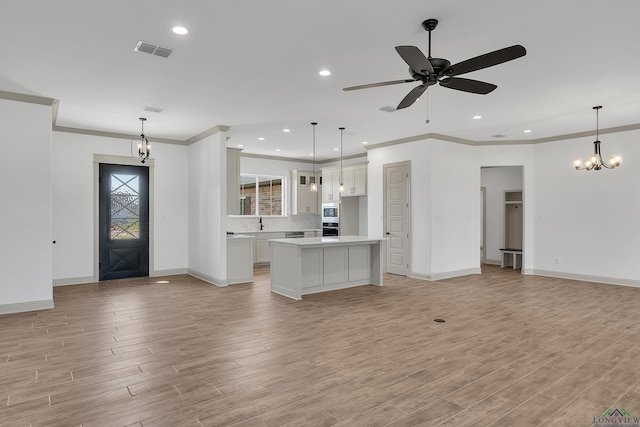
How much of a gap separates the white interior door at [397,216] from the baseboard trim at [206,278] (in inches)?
142

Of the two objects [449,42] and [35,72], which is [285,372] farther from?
[35,72]

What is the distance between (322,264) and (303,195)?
454 cm

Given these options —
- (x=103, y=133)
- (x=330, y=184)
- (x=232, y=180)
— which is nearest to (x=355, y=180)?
(x=330, y=184)

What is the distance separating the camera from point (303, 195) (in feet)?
34.4

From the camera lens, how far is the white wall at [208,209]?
A: 6.69 metres

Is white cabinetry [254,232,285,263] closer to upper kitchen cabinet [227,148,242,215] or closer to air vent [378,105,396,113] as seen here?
upper kitchen cabinet [227,148,242,215]

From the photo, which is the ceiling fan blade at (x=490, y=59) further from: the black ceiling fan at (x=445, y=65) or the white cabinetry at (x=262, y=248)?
the white cabinetry at (x=262, y=248)

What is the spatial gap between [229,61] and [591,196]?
7.18m

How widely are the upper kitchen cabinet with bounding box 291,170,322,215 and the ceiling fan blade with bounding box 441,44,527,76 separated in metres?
7.55

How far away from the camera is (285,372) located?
3.12m

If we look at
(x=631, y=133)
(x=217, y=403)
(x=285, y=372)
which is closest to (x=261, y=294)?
(x=285, y=372)

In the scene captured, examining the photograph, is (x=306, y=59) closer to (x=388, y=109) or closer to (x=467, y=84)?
(x=467, y=84)

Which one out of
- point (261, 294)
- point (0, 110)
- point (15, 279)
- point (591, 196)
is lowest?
point (261, 294)

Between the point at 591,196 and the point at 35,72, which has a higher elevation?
the point at 35,72
